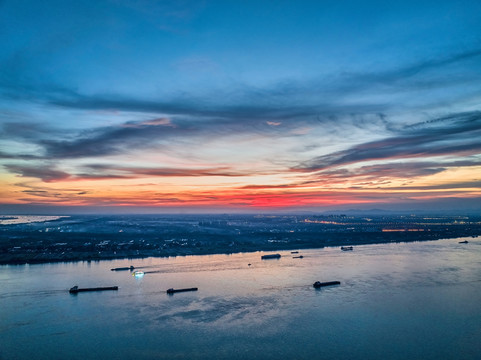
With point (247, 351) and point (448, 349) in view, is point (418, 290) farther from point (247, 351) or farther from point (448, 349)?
point (247, 351)

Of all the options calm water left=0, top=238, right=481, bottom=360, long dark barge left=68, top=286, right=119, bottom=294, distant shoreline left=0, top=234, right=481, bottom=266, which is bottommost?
calm water left=0, top=238, right=481, bottom=360

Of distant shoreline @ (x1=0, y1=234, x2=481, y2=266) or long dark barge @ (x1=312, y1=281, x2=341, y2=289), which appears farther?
distant shoreline @ (x1=0, y1=234, x2=481, y2=266)

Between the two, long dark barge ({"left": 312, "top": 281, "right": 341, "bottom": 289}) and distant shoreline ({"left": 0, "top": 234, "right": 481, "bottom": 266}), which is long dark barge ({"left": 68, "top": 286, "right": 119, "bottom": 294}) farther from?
long dark barge ({"left": 312, "top": 281, "right": 341, "bottom": 289})

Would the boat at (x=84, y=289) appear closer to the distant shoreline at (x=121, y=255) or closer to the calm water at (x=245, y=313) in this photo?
the calm water at (x=245, y=313)

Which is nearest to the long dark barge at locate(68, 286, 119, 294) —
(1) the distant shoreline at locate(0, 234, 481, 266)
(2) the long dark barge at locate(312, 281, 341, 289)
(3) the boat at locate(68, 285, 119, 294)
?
(3) the boat at locate(68, 285, 119, 294)

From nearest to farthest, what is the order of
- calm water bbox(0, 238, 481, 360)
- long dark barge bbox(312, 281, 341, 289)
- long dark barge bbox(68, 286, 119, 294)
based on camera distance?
calm water bbox(0, 238, 481, 360)
long dark barge bbox(68, 286, 119, 294)
long dark barge bbox(312, 281, 341, 289)

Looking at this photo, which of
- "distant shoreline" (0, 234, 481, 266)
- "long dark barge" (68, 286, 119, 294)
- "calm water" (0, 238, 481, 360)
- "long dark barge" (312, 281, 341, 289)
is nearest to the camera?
"calm water" (0, 238, 481, 360)

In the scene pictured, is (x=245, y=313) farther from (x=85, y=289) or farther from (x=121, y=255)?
(x=121, y=255)

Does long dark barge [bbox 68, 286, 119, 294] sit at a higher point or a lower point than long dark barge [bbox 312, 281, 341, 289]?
higher

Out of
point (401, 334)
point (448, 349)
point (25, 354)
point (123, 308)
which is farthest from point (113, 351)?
point (448, 349)
